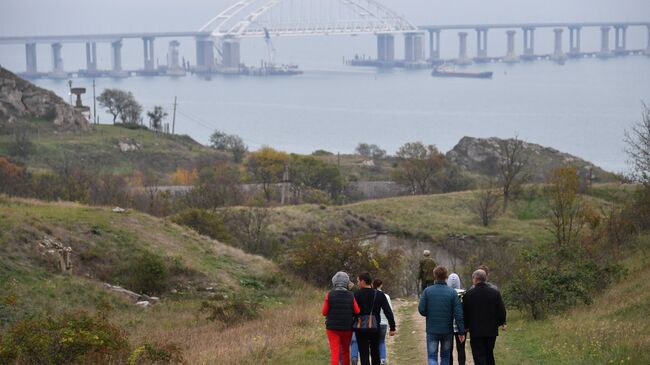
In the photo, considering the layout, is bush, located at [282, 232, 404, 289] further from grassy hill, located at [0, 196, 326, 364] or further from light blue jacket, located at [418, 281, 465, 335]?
light blue jacket, located at [418, 281, 465, 335]

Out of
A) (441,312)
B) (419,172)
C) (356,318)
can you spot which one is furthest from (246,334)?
(419,172)

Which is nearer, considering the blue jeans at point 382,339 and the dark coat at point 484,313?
the dark coat at point 484,313

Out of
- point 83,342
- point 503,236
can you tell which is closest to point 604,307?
point 83,342

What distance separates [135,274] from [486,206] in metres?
21.2

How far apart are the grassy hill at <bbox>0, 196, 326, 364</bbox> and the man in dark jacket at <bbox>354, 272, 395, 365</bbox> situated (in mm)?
2480

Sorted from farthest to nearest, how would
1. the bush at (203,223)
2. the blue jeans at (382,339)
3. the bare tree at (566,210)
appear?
1. the bare tree at (566,210)
2. the bush at (203,223)
3. the blue jeans at (382,339)

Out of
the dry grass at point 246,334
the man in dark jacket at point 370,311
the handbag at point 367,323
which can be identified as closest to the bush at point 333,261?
the dry grass at point 246,334

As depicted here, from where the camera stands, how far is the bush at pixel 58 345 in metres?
11.1

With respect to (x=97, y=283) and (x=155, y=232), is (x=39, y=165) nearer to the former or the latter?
(x=155, y=232)

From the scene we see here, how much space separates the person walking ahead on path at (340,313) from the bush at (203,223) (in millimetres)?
17774

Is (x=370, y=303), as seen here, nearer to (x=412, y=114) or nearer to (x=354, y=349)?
(x=354, y=349)

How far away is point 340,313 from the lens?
10.4 meters

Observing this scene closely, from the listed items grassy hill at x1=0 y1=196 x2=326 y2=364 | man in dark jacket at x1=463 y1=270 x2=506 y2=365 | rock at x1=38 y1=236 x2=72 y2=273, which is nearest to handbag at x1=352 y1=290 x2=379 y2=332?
man in dark jacket at x1=463 y1=270 x2=506 y2=365

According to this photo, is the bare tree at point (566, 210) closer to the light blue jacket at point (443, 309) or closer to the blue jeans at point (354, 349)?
the blue jeans at point (354, 349)
